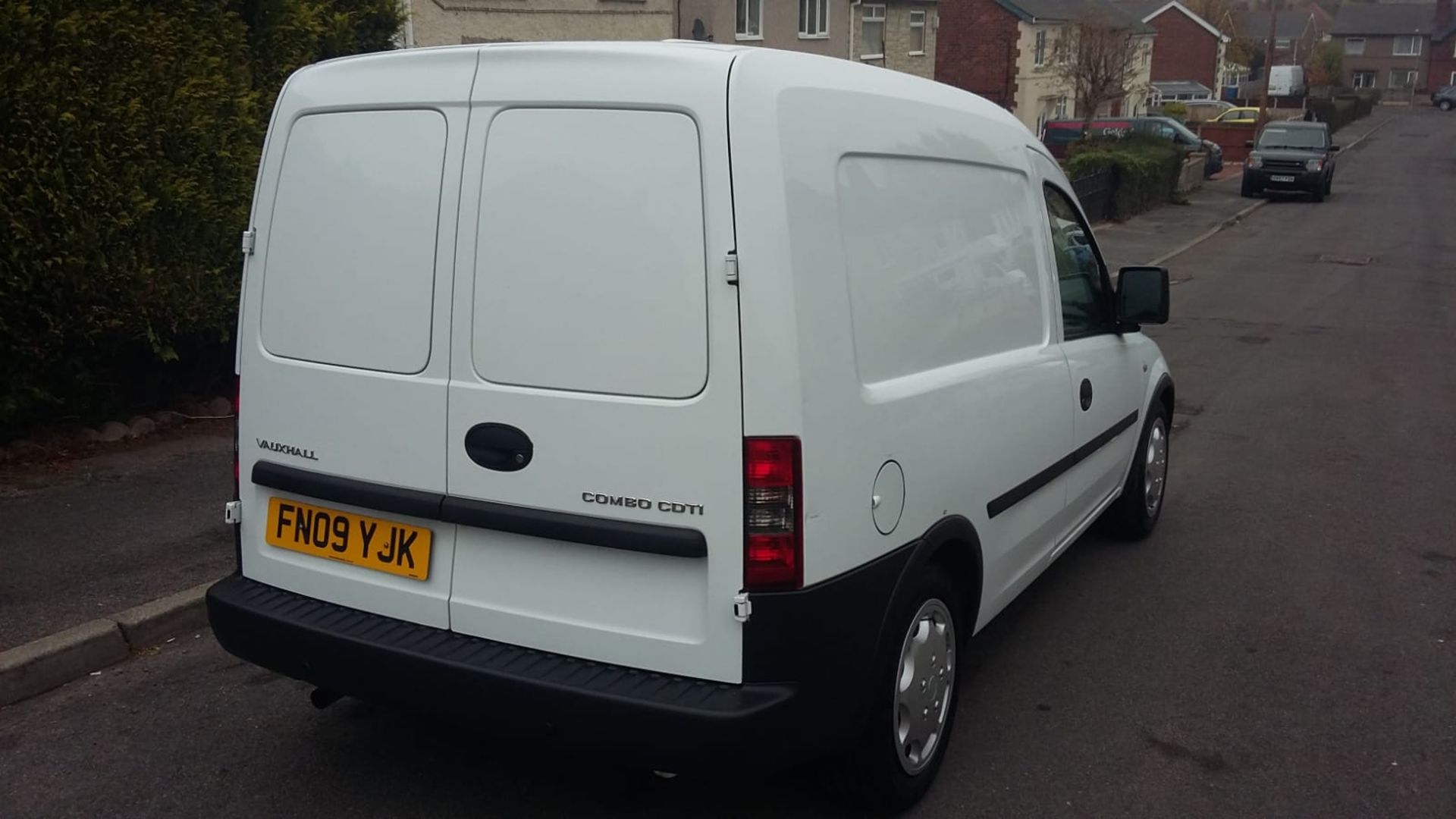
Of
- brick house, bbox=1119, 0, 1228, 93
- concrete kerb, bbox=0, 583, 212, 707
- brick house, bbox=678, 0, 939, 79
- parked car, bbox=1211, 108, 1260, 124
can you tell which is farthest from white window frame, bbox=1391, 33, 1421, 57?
concrete kerb, bbox=0, 583, 212, 707

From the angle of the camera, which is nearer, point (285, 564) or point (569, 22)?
point (285, 564)

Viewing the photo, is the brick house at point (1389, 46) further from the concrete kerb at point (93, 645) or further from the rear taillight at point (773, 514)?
the rear taillight at point (773, 514)

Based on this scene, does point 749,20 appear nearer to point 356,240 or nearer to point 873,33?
point 873,33

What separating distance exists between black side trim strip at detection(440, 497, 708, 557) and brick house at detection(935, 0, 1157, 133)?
150ft

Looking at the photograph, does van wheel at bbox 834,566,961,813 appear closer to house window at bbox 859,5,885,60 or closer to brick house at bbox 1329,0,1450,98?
house window at bbox 859,5,885,60

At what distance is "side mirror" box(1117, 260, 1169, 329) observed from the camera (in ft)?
17.4

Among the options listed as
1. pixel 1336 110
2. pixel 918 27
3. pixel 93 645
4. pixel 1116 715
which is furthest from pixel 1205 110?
pixel 93 645

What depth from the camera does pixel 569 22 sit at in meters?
20.7

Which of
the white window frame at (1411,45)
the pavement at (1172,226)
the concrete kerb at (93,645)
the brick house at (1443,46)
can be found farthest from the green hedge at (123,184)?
the white window frame at (1411,45)

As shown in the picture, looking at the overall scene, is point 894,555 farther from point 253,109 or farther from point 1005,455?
point 253,109

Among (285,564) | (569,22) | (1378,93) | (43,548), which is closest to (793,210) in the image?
(285,564)

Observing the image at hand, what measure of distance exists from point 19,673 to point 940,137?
3.75 meters

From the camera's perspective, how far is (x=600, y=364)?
301 cm

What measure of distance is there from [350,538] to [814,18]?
1153 inches
